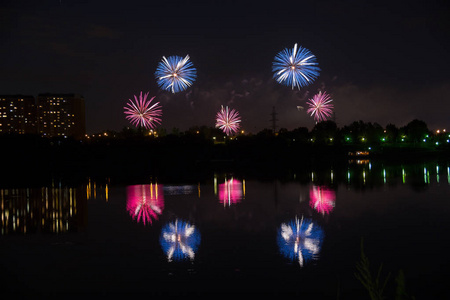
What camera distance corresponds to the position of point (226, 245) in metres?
11.0

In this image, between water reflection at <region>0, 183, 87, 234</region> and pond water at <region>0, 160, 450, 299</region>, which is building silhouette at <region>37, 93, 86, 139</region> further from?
pond water at <region>0, 160, 450, 299</region>

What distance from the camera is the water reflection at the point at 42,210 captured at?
14.0 metres


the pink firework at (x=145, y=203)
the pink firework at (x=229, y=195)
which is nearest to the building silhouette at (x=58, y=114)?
the pink firework at (x=145, y=203)

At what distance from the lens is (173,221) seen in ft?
46.9

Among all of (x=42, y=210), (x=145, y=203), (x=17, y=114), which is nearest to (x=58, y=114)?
(x=17, y=114)

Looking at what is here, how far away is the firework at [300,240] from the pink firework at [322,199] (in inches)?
102

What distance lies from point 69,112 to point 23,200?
14915 cm

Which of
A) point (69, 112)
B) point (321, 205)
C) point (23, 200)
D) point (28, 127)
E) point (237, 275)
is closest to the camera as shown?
point (237, 275)

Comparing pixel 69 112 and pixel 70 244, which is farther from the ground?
pixel 69 112

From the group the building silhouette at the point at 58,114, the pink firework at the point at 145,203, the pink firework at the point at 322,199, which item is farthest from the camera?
the building silhouette at the point at 58,114

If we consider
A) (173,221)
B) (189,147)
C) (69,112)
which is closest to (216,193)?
(173,221)

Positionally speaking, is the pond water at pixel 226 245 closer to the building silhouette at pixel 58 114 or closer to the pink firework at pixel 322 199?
the pink firework at pixel 322 199

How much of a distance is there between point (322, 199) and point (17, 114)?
461 feet

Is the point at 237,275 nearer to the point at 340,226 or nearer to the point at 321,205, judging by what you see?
the point at 340,226
